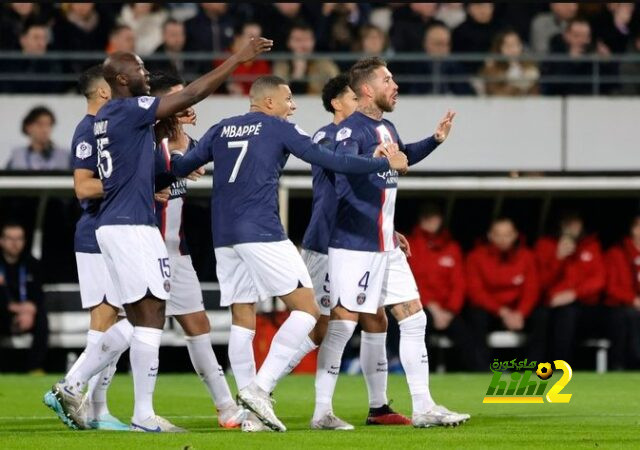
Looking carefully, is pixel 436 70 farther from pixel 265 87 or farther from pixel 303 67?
pixel 265 87

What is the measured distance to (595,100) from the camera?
1873 centimetres

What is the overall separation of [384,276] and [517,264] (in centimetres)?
Answer: 745

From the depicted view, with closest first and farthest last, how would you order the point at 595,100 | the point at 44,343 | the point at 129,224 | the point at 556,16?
the point at 129,224
the point at 44,343
the point at 595,100
the point at 556,16

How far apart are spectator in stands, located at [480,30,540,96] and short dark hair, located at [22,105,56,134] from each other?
4992mm

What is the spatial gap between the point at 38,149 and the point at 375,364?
8.15 meters

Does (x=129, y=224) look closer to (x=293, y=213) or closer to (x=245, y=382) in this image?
(x=245, y=382)

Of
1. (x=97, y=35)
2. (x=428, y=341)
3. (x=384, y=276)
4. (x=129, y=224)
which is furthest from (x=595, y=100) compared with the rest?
(x=129, y=224)

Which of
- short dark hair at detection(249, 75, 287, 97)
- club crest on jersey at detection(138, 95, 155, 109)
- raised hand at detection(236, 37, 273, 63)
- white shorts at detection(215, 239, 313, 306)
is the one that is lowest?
white shorts at detection(215, 239, 313, 306)

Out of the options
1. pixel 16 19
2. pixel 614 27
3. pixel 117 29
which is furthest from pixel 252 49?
pixel 614 27

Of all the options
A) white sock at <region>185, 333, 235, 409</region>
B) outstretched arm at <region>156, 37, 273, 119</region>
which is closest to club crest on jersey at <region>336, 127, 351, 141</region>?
outstretched arm at <region>156, 37, 273, 119</region>

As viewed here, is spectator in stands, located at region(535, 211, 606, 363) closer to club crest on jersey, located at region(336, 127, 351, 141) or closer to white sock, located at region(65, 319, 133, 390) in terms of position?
club crest on jersey, located at region(336, 127, 351, 141)

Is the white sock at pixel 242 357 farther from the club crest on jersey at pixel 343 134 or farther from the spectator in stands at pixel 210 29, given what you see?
the spectator in stands at pixel 210 29

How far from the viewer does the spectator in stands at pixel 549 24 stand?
20.3m

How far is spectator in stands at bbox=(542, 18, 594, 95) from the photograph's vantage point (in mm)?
19359
